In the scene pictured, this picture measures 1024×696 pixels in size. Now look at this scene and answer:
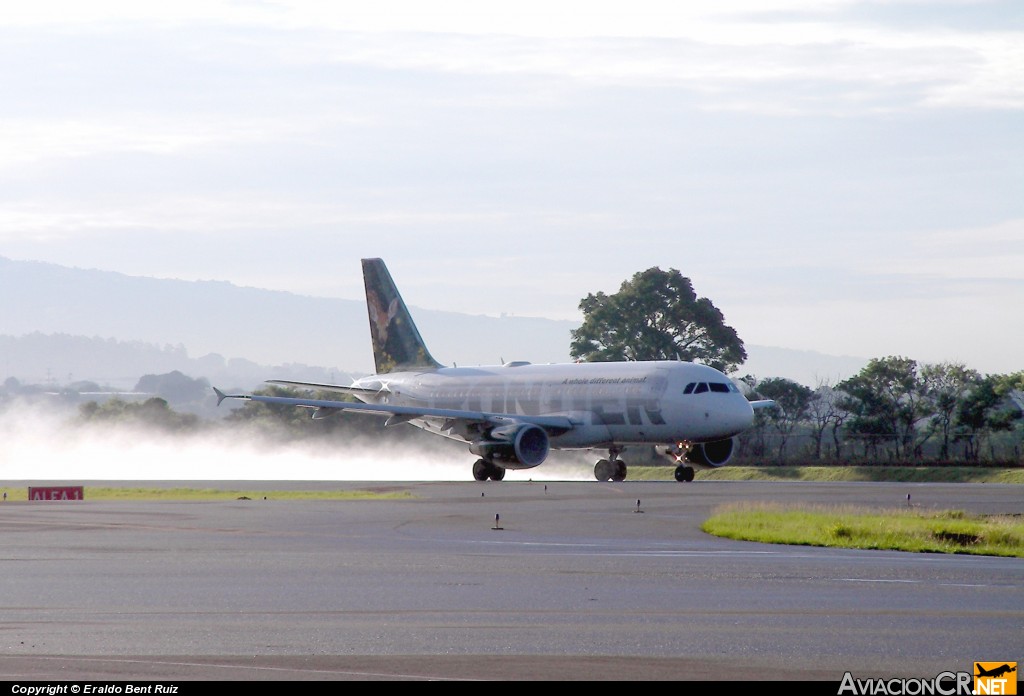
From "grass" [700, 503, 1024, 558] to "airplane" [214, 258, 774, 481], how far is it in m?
21.9

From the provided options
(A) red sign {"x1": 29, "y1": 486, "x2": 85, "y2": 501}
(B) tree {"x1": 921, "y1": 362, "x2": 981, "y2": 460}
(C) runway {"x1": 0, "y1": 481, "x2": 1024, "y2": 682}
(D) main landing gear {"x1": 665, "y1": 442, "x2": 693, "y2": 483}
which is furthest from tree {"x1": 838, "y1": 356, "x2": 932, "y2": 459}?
(C) runway {"x1": 0, "y1": 481, "x2": 1024, "y2": 682}

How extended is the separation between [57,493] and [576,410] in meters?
19.0

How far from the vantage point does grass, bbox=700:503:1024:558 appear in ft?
84.7

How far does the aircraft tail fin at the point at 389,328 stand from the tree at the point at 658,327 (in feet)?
79.1

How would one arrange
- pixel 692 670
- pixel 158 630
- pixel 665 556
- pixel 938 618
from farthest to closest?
pixel 665 556 → pixel 938 618 → pixel 158 630 → pixel 692 670

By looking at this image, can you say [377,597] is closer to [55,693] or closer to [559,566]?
[559,566]

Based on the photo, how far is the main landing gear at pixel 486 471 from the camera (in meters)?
59.1

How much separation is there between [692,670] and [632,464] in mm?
60807

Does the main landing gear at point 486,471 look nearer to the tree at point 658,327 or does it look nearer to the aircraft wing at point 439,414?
the aircraft wing at point 439,414

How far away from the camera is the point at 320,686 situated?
1123 centimetres

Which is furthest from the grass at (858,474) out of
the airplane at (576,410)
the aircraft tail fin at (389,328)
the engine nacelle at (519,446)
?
the aircraft tail fin at (389,328)

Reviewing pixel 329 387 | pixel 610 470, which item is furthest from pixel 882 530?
pixel 329 387

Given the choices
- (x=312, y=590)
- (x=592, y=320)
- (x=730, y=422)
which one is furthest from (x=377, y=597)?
(x=592, y=320)

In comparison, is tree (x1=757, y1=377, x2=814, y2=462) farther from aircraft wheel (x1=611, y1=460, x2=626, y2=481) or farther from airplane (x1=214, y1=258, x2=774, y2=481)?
aircraft wheel (x1=611, y1=460, x2=626, y2=481)
